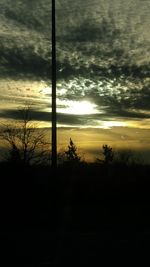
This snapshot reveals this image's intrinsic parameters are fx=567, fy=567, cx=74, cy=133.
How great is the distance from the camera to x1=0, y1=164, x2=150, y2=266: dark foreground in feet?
42.2

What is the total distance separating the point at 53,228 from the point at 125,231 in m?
2.27

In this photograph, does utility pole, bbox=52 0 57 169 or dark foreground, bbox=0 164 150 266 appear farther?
utility pole, bbox=52 0 57 169

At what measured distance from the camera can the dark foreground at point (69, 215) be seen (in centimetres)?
1287

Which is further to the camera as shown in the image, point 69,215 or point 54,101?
point 54,101

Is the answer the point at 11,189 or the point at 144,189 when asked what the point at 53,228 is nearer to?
the point at 11,189

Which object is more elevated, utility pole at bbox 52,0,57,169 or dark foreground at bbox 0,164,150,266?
utility pole at bbox 52,0,57,169

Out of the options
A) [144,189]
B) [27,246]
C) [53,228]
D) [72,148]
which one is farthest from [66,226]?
[72,148]

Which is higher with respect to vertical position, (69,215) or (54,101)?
(54,101)

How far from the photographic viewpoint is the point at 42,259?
38.4ft

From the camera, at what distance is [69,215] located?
20297mm

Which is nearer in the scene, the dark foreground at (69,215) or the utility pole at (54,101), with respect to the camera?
the dark foreground at (69,215)

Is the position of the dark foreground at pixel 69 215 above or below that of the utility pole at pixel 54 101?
below

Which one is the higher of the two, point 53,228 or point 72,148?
point 72,148

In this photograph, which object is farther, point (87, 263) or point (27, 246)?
point (27, 246)
